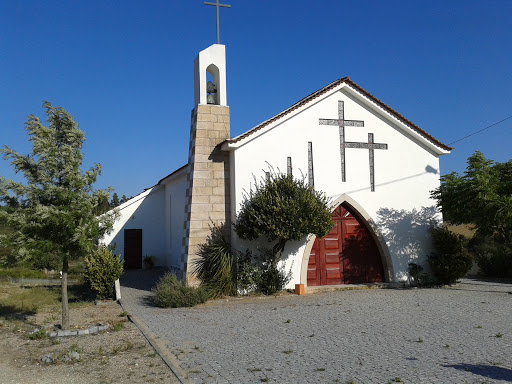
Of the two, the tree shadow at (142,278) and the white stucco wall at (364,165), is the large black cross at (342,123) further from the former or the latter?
the tree shadow at (142,278)

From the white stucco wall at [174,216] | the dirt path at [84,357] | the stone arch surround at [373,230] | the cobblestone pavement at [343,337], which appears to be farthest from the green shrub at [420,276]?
the dirt path at [84,357]

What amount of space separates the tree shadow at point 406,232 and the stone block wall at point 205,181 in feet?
19.9

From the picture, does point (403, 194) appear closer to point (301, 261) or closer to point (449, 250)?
point (449, 250)

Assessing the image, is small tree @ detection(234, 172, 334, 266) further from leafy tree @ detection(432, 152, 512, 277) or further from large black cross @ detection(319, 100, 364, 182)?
leafy tree @ detection(432, 152, 512, 277)

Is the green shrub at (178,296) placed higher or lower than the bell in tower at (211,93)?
lower

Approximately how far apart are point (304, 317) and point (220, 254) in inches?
161

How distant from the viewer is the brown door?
923 inches

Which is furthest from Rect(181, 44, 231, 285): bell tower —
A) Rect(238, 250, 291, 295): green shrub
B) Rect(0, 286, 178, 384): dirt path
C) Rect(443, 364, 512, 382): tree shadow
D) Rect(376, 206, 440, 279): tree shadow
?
Rect(443, 364, 512, 382): tree shadow

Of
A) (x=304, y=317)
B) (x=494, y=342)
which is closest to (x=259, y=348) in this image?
(x=304, y=317)

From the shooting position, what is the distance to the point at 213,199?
1512 centimetres

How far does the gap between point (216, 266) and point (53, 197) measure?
5765 mm

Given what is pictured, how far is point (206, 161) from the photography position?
15234 mm

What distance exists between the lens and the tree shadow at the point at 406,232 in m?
16.8

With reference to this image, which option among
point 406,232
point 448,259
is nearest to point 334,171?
point 406,232
